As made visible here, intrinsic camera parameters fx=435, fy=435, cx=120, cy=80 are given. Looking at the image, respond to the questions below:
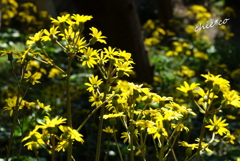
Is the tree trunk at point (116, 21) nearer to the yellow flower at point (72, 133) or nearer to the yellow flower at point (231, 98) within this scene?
the yellow flower at point (231, 98)

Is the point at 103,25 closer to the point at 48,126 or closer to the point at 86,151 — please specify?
the point at 86,151

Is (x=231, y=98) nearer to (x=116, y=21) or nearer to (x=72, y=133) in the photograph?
(x=72, y=133)

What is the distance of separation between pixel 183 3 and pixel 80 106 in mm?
12112

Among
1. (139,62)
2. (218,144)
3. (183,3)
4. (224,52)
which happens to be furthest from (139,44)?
(183,3)

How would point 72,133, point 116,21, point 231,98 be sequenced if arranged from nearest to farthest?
point 72,133, point 231,98, point 116,21

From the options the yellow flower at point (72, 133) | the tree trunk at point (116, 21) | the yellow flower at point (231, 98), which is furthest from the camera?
the tree trunk at point (116, 21)

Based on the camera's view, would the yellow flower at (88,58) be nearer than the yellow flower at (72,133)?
No

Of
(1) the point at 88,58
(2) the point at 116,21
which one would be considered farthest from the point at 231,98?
(2) the point at 116,21

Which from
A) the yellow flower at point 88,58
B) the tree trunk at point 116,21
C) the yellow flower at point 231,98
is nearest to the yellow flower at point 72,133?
the yellow flower at point 88,58

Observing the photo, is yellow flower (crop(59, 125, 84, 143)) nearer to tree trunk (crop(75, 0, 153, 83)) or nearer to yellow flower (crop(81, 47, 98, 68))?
yellow flower (crop(81, 47, 98, 68))

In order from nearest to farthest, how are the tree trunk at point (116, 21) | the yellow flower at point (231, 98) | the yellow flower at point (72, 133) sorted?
the yellow flower at point (72, 133) → the yellow flower at point (231, 98) → the tree trunk at point (116, 21)

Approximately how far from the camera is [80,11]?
4.70 metres

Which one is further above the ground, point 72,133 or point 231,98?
point 231,98

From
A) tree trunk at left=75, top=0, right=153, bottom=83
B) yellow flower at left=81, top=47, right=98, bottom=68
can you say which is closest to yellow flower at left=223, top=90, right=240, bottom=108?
yellow flower at left=81, top=47, right=98, bottom=68
